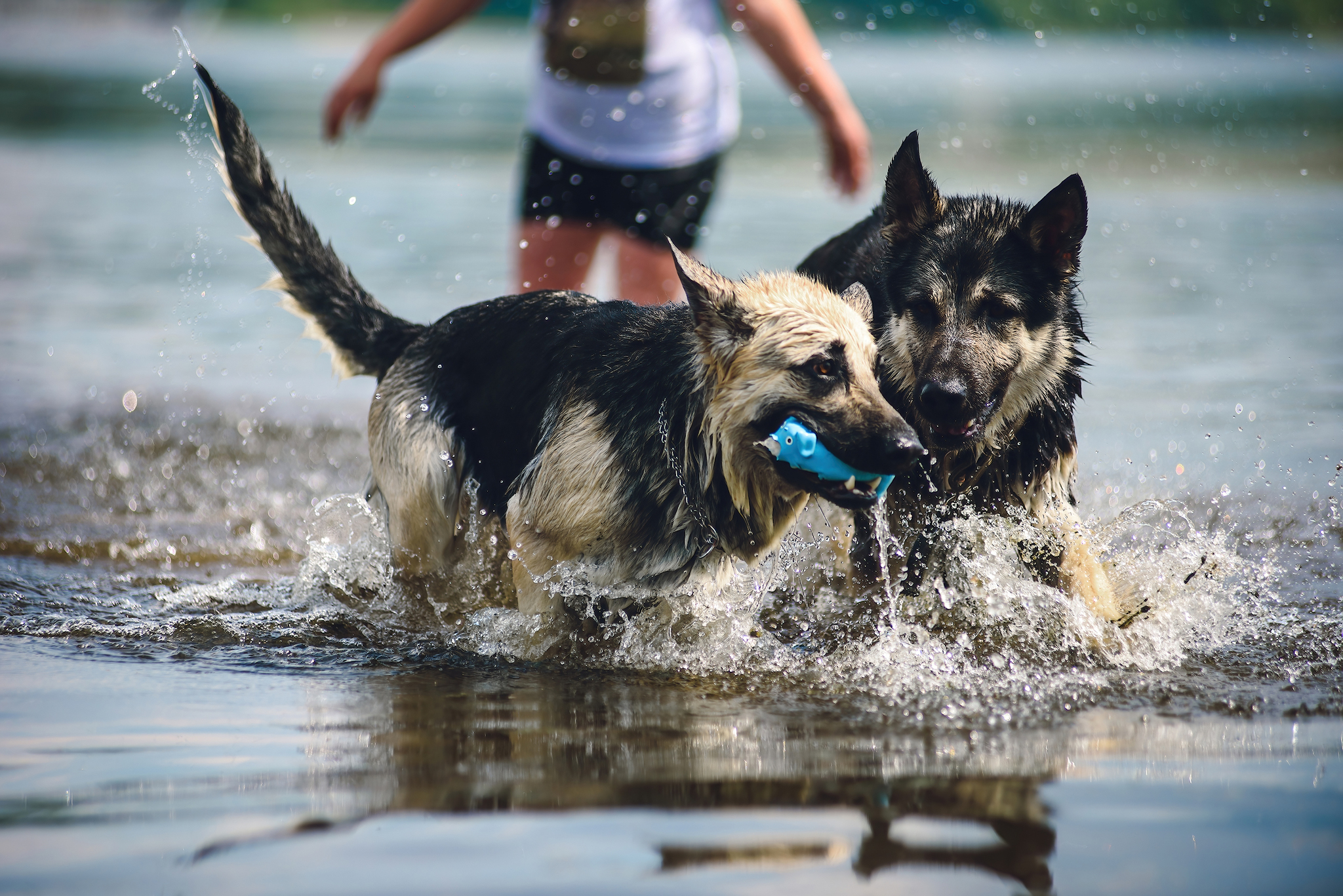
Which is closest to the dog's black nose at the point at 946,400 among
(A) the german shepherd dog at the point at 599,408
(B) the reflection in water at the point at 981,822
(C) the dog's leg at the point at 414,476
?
(A) the german shepherd dog at the point at 599,408

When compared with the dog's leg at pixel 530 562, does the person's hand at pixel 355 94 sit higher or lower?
higher

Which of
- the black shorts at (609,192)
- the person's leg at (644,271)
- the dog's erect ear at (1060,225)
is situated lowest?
the dog's erect ear at (1060,225)

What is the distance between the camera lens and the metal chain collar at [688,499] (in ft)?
13.0

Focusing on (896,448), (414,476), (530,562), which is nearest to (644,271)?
(414,476)

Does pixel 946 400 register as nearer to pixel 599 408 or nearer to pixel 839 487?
pixel 839 487

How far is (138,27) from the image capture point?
60.2m

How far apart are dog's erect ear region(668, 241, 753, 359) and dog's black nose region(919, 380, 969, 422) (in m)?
0.61

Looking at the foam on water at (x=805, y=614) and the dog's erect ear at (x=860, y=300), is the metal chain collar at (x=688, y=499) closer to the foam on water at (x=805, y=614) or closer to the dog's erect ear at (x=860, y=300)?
the foam on water at (x=805, y=614)

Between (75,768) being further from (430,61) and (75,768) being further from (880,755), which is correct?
(430,61)

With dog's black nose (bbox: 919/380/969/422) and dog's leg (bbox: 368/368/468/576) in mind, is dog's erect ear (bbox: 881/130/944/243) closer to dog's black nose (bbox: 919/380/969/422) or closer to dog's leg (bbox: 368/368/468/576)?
dog's black nose (bbox: 919/380/969/422)

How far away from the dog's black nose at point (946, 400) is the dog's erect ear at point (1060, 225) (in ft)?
2.01

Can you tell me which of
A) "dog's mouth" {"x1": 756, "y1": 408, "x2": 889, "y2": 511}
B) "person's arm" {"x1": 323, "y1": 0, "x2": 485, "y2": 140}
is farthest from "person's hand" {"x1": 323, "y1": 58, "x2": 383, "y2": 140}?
"dog's mouth" {"x1": 756, "y1": 408, "x2": 889, "y2": 511}

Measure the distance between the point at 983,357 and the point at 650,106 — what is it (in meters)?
2.31

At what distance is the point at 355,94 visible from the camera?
5.43m
